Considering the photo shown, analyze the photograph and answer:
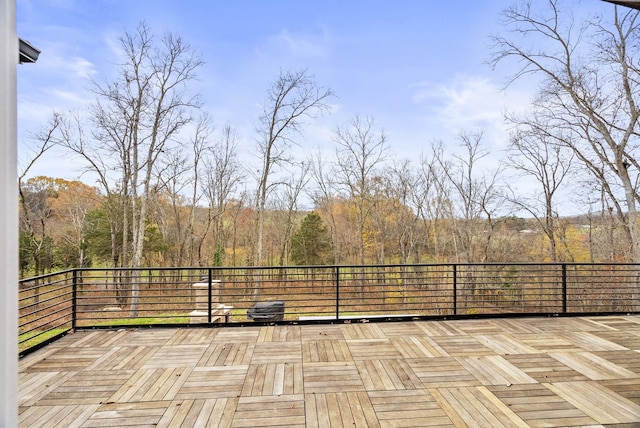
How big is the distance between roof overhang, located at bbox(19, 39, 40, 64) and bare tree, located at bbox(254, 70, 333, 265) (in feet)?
22.8

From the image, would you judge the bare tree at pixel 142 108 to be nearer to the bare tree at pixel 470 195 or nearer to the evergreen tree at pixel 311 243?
the evergreen tree at pixel 311 243

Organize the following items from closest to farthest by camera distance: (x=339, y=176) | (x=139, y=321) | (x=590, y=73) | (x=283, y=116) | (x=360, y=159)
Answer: (x=590, y=73) < (x=139, y=321) < (x=283, y=116) < (x=360, y=159) < (x=339, y=176)

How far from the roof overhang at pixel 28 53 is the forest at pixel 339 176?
6.60 metres

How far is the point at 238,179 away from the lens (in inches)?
437

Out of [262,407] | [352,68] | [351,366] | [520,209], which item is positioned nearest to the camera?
[262,407]

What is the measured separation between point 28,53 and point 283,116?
7.39 metres

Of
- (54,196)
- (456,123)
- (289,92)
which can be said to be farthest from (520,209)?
(54,196)

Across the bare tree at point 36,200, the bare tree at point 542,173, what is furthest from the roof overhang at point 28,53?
the bare tree at point 542,173

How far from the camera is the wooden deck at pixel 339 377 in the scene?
2139mm

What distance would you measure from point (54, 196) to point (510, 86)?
13135mm

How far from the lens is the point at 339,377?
8.76ft

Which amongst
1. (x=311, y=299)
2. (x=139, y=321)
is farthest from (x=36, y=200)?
(x=311, y=299)

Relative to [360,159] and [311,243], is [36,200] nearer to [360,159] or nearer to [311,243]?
[311,243]

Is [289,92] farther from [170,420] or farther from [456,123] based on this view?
[170,420]
